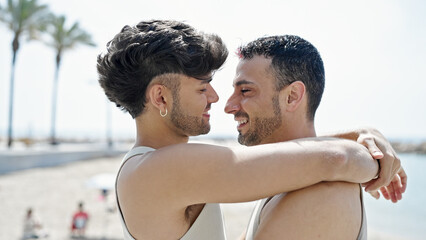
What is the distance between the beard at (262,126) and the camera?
2486mm

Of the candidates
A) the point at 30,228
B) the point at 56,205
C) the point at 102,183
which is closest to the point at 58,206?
the point at 56,205

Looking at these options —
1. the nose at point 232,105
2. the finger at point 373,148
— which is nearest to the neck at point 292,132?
the nose at point 232,105

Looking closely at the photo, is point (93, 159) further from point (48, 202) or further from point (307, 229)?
point (307, 229)

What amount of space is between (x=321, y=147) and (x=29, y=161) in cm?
2735

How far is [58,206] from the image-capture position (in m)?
18.8

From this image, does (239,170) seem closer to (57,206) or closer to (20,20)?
(57,206)

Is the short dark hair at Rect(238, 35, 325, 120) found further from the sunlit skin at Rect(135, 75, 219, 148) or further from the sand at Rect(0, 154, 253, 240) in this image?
the sand at Rect(0, 154, 253, 240)

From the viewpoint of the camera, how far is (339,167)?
6.11 ft

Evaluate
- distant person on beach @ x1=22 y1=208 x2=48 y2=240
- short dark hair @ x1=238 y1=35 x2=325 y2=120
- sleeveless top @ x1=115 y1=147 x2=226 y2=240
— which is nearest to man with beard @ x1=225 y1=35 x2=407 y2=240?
short dark hair @ x1=238 y1=35 x2=325 y2=120

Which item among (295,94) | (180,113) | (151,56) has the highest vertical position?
(151,56)

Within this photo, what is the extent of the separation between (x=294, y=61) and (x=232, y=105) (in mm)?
445

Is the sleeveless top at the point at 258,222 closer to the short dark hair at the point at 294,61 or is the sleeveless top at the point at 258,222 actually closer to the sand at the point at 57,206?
the short dark hair at the point at 294,61

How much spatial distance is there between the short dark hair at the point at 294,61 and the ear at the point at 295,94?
0.11 feet

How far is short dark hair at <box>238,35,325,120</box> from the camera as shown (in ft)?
8.12
